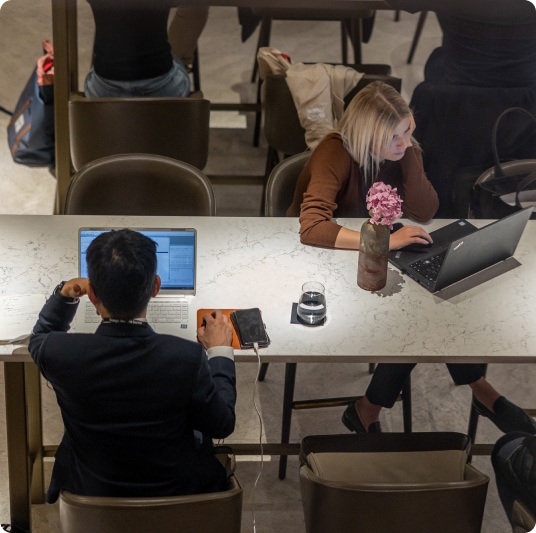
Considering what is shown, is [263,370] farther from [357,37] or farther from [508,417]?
[357,37]

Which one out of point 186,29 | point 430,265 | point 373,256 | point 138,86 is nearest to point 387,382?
point 430,265

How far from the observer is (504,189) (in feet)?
10.7

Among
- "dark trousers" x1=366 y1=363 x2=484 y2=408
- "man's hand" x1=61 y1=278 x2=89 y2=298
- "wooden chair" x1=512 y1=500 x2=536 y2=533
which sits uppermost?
"man's hand" x1=61 y1=278 x2=89 y2=298

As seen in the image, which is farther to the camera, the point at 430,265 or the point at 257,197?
the point at 257,197

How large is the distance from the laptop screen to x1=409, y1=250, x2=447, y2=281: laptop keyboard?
0.69 m

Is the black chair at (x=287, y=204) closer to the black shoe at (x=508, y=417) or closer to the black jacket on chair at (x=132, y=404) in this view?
the black shoe at (x=508, y=417)

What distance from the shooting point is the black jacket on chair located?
2023mm

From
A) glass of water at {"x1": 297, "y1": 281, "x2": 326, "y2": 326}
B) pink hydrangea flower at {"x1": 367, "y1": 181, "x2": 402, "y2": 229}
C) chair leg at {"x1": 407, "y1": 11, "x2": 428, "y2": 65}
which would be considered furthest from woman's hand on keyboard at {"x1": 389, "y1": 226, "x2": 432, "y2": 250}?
chair leg at {"x1": 407, "y1": 11, "x2": 428, "y2": 65}

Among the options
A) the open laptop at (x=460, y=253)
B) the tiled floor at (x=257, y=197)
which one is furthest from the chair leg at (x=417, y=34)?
the open laptop at (x=460, y=253)

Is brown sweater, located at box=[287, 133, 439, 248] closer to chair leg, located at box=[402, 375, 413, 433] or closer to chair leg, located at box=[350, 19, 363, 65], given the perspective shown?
chair leg, located at box=[402, 375, 413, 433]

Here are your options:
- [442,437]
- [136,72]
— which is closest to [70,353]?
[442,437]

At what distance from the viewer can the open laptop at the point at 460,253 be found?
268cm

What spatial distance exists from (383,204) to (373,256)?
0.17 metres

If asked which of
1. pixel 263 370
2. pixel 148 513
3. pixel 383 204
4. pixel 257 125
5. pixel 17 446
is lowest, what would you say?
pixel 263 370
